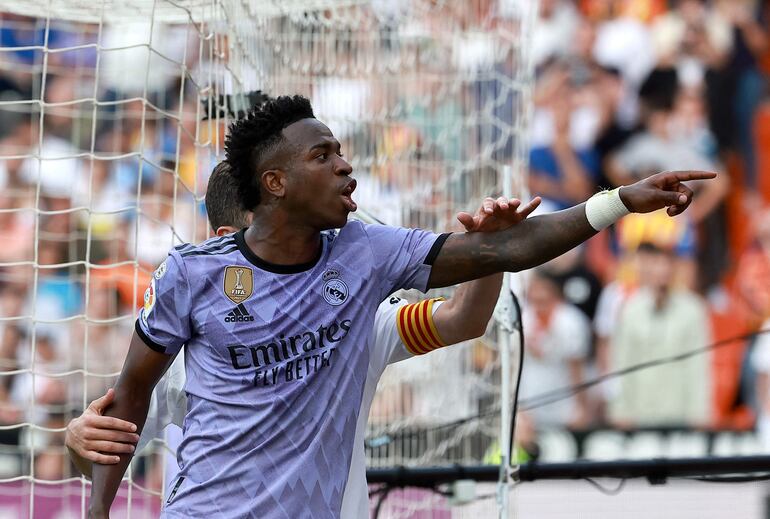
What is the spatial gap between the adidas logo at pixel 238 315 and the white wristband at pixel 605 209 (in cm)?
87

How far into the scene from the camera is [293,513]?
3.14 m

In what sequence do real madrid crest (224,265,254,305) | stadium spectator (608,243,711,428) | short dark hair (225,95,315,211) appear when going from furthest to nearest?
stadium spectator (608,243,711,428)
short dark hair (225,95,315,211)
real madrid crest (224,265,254,305)

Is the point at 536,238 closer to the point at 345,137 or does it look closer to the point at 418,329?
the point at 418,329

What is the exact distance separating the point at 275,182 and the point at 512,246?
25.7 inches

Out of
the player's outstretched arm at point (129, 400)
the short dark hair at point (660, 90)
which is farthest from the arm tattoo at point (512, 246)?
the short dark hair at point (660, 90)

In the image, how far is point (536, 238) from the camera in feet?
10.2

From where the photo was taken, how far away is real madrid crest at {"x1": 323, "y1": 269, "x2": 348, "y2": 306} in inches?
129

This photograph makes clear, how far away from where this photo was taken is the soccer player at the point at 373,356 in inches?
128

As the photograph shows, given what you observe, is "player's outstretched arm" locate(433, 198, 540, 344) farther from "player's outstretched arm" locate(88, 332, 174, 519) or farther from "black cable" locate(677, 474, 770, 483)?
"black cable" locate(677, 474, 770, 483)

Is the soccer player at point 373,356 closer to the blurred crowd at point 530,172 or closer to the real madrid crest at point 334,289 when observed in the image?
the real madrid crest at point 334,289

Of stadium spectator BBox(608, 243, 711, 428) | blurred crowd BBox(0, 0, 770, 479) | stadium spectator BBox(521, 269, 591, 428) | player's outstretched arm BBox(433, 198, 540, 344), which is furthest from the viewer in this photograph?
stadium spectator BBox(521, 269, 591, 428)

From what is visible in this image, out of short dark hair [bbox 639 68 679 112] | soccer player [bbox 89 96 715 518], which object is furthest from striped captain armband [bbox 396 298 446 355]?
short dark hair [bbox 639 68 679 112]

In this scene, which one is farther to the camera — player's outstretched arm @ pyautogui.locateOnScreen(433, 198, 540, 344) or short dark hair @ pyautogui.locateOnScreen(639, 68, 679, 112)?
short dark hair @ pyautogui.locateOnScreen(639, 68, 679, 112)

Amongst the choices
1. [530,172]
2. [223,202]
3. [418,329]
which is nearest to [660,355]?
[530,172]
